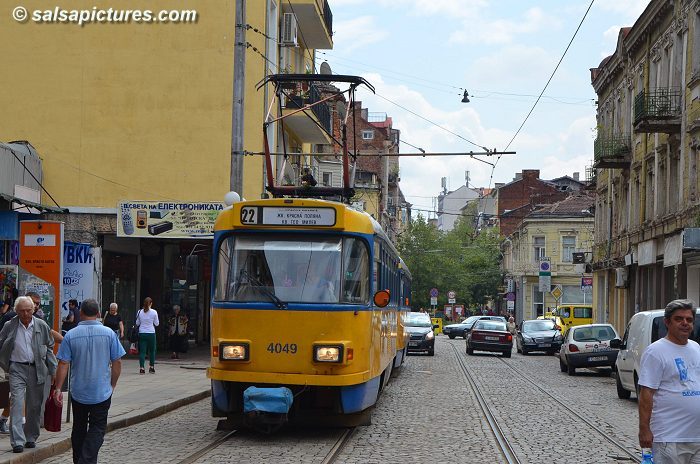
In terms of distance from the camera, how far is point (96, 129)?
30125 mm

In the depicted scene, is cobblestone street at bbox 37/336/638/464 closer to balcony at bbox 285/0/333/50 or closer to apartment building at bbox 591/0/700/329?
apartment building at bbox 591/0/700/329

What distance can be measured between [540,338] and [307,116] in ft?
47.6

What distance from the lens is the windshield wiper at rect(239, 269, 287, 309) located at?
13.1 m

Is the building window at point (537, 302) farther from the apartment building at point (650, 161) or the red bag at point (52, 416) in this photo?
the red bag at point (52, 416)

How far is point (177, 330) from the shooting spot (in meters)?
30.1

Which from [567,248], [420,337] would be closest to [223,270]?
[420,337]

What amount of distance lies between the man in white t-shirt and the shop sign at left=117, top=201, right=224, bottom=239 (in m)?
20.5

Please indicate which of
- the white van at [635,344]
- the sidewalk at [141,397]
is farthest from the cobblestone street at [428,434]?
the white van at [635,344]

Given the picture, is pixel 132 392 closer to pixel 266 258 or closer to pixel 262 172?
pixel 266 258

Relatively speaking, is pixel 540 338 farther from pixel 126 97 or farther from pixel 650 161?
pixel 126 97

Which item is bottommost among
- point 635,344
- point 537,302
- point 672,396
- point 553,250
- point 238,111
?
point 537,302

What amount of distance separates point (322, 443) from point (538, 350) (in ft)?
99.3

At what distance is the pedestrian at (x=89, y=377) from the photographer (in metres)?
9.52

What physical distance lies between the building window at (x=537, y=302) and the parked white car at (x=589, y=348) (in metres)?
50.2
